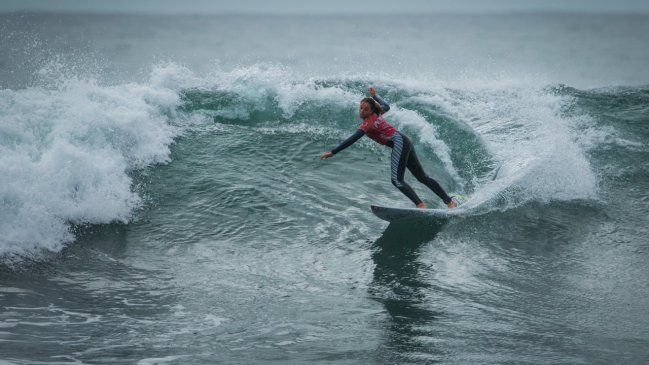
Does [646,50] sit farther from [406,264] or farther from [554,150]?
[406,264]

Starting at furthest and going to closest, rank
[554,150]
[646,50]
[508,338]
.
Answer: [646,50], [554,150], [508,338]

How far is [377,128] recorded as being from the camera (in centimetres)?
985

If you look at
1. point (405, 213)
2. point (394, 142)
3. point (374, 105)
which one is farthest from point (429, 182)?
point (374, 105)

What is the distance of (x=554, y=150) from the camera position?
37.5 feet

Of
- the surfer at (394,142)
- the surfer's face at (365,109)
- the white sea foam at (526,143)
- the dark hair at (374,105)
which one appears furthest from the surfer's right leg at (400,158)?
the white sea foam at (526,143)

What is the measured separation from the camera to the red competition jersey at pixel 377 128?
976 cm

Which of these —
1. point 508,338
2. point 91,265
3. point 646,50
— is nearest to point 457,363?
point 508,338

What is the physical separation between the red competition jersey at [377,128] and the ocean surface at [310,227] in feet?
3.89

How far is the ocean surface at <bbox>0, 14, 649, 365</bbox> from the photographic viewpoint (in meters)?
6.15

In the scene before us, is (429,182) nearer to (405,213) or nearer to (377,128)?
(405,213)

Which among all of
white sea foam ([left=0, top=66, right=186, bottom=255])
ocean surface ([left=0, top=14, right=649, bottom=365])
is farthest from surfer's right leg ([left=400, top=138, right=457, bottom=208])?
white sea foam ([left=0, top=66, right=186, bottom=255])

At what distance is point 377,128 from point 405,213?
4.71 feet

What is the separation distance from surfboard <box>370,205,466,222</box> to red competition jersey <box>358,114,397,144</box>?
1263mm

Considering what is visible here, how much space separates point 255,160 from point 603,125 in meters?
7.57
